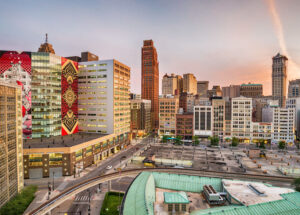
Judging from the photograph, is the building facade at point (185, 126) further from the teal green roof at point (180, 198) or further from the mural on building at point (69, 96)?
the teal green roof at point (180, 198)

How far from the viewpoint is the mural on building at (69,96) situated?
113 meters

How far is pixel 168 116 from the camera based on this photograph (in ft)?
554

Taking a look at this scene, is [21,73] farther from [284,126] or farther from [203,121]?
[284,126]

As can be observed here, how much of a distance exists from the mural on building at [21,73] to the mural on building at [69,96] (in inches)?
689

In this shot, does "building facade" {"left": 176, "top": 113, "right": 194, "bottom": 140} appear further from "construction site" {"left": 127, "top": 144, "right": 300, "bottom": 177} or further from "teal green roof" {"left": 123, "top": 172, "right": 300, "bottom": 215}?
"teal green roof" {"left": 123, "top": 172, "right": 300, "bottom": 215}

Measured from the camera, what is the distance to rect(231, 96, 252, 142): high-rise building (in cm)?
15112

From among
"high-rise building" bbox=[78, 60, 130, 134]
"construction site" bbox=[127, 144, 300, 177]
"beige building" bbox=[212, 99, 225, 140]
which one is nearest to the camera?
"construction site" bbox=[127, 144, 300, 177]

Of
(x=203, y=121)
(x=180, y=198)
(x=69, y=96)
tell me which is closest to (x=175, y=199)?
(x=180, y=198)

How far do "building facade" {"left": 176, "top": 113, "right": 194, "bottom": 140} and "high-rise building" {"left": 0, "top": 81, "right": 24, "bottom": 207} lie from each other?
120247 mm

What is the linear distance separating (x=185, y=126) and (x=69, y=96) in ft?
308

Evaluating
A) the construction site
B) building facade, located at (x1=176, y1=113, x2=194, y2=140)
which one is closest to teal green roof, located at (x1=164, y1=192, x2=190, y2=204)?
the construction site

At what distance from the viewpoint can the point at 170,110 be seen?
169m

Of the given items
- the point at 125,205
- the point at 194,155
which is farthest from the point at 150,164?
the point at 125,205

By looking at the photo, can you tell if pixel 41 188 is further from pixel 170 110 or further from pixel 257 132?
pixel 257 132
